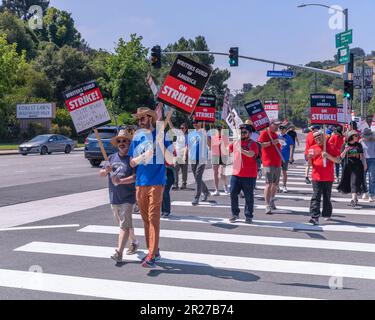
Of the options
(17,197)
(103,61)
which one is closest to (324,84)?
(103,61)

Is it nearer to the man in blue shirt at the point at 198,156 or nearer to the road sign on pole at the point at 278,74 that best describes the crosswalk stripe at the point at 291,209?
the man in blue shirt at the point at 198,156

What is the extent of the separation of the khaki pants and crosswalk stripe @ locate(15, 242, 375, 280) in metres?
0.42

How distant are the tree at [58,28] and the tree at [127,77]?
28.6 metres

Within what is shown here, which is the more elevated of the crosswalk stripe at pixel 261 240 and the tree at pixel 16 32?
the tree at pixel 16 32

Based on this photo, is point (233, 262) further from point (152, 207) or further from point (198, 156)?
point (198, 156)

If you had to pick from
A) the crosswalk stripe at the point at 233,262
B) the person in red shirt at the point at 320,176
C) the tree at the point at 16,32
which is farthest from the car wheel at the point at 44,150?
the tree at the point at 16,32

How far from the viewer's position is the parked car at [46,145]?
35025mm

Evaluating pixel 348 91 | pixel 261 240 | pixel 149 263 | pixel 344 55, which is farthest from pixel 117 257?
pixel 344 55

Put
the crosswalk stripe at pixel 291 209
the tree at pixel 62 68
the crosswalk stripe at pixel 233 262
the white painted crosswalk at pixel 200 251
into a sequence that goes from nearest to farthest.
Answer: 1. the white painted crosswalk at pixel 200 251
2. the crosswalk stripe at pixel 233 262
3. the crosswalk stripe at pixel 291 209
4. the tree at pixel 62 68

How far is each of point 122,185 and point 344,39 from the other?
64.0ft

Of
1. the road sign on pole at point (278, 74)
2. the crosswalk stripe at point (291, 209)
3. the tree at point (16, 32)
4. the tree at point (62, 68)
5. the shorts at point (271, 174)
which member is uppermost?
the tree at point (16, 32)

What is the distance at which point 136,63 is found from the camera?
59125 mm

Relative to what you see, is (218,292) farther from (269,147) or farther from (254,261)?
(269,147)
